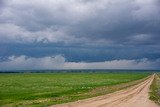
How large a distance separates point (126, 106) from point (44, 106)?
273 inches

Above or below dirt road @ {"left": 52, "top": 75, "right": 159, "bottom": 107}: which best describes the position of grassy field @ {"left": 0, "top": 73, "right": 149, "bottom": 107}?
above

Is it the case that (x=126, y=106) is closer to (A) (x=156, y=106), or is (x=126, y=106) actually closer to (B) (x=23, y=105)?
(A) (x=156, y=106)

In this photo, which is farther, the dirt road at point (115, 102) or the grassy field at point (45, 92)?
the grassy field at point (45, 92)

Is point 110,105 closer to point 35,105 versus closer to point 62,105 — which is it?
point 62,105

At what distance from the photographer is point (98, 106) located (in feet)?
100

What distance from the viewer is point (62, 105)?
31.3 m

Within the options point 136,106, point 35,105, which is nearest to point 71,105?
point 35,105

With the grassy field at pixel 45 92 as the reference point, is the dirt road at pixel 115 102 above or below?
below

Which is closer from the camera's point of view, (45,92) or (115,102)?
(115,102)

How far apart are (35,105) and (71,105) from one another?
3.26 m

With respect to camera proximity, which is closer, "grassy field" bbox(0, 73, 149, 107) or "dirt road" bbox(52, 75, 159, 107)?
"dirt road" bbox(52, 75, 159, 107)

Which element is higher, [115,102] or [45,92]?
[45,92]

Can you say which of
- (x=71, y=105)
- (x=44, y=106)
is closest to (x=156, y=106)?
(x=71, y=105)

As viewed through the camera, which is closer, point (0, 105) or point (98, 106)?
point (98, 106)
